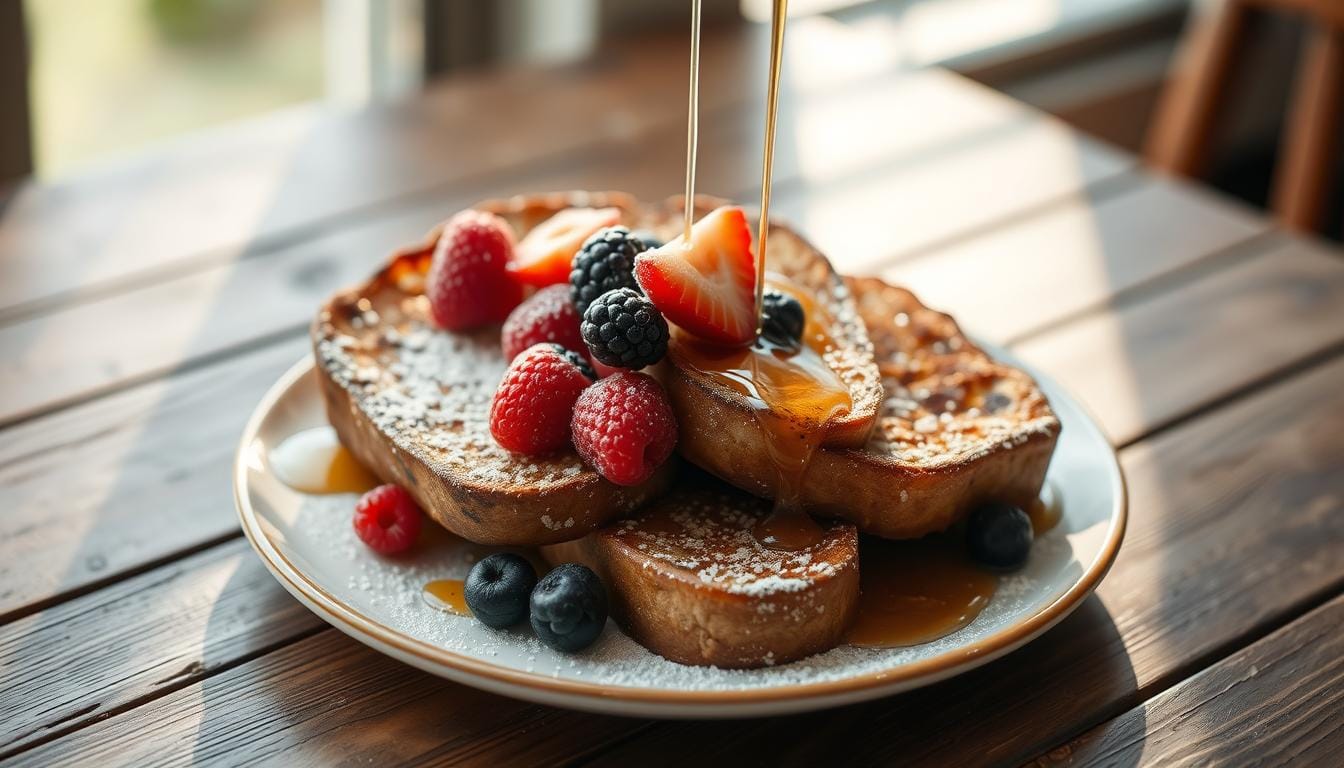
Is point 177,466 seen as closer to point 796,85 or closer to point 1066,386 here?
point 1066,386

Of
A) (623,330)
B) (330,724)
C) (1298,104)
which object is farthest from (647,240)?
(1298,104)

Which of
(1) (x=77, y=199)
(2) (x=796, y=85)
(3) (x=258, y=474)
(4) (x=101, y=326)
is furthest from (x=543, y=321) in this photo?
(2) (x=796, y=85)

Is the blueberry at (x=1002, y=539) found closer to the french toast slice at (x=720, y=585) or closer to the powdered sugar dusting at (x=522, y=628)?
the powdered sugar dusting at (x=522, y=628)

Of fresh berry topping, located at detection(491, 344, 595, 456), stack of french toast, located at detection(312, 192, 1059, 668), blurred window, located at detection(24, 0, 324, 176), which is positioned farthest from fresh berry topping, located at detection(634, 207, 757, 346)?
blurred window, located at detection(24, 0, 324, 176)

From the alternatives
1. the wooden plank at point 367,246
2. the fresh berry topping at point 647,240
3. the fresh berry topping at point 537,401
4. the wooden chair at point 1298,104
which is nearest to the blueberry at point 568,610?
the fresh berry topping at point 537,401

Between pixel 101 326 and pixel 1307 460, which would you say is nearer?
pixel 1307 460

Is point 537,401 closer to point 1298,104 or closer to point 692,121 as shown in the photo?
point 692,121
